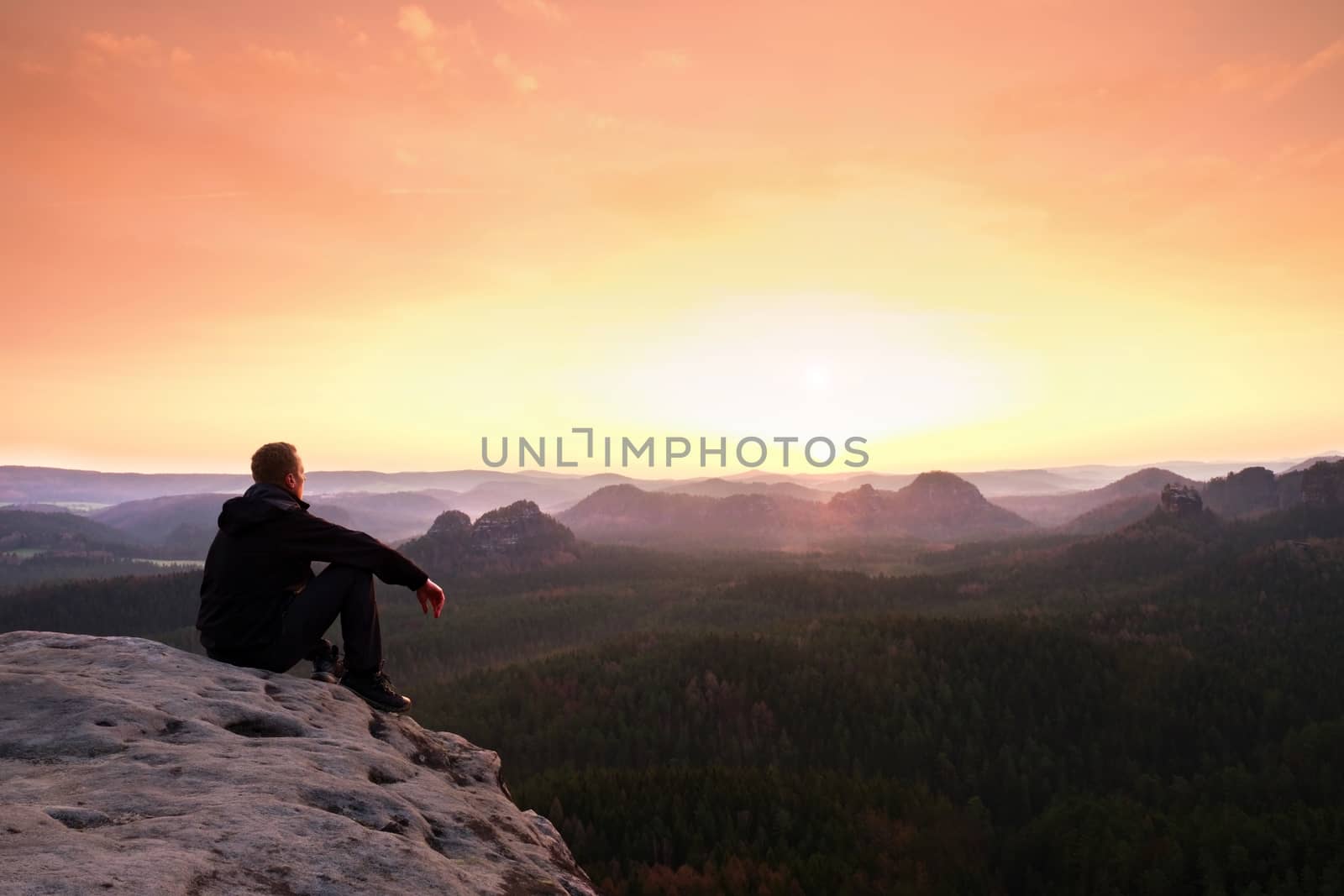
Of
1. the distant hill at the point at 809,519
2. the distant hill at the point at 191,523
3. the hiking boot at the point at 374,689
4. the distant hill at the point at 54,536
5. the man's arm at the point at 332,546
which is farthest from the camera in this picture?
the distant hill at the point at 191,523

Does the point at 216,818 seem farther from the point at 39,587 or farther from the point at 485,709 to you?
the point at 39,587

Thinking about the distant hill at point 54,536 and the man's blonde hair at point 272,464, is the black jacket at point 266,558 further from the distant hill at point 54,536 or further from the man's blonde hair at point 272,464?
the distant hill at point 54,536

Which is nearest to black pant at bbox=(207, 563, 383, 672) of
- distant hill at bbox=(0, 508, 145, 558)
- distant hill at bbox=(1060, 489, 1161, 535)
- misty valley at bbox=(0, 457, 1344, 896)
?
misty valley at bbox=(0, 457, 1344, 896)

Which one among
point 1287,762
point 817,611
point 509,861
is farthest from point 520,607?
point 509,861

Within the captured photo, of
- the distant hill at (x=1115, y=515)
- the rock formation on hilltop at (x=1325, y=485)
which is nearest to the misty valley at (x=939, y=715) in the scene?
the rock formation on hilltop at (x=1325, y=485)

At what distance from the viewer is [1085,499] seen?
15075 cm

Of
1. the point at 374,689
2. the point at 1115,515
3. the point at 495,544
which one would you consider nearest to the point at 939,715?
the point at 374,689

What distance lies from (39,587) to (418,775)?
80690 mm

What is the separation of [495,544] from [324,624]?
7086 centimetres

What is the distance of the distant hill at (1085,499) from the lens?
4715 inches

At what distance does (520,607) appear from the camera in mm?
52406

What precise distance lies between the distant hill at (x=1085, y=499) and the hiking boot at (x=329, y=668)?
106793 mm

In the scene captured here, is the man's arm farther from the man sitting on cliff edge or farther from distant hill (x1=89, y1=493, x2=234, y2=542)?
distant hill (x1=89, y1=493, x2=234, y2=542)

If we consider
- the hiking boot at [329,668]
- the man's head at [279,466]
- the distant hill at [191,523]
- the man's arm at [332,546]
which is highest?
the man's head at [279,466]
